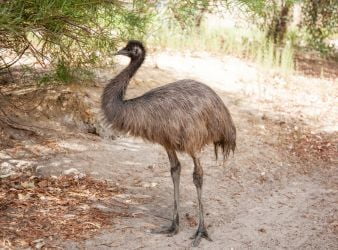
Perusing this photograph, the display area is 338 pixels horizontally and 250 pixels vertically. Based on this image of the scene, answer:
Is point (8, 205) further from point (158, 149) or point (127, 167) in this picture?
point (158, 149)

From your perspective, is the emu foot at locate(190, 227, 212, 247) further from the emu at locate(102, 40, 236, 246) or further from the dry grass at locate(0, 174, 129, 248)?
the dry grass at locate(0, 174, 129, 248)

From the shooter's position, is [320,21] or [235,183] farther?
[320,21]

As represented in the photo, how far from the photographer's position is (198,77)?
32.4 feet

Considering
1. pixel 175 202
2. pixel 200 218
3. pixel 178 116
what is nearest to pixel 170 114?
pixel 178 116

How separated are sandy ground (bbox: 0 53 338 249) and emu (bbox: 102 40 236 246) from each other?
1.23ft

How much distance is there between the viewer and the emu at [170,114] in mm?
4473

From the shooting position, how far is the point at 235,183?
605cm

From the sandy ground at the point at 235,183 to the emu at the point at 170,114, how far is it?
0.38 metres

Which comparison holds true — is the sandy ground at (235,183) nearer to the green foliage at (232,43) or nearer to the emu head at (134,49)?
the emu head at (134,49)

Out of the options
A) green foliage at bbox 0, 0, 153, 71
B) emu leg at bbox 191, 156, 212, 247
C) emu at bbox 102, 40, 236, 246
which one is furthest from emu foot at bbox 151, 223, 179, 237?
green foliage at bbox 0, 0, 153, 71

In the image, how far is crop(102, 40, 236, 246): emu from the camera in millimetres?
4473

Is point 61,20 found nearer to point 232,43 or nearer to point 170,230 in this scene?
point 170,230

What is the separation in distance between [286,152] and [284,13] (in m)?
6.29

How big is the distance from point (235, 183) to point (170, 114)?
1.87 m
